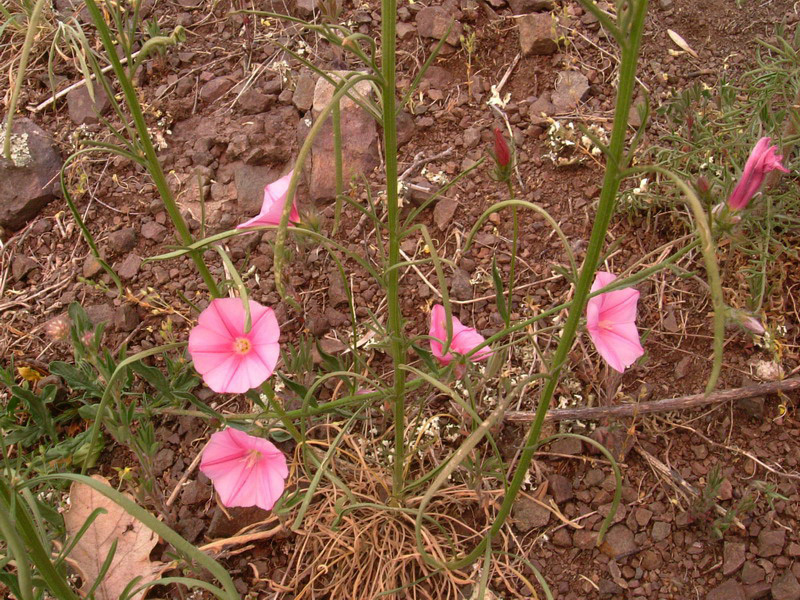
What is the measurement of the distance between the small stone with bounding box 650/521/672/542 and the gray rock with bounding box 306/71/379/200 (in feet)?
4.68

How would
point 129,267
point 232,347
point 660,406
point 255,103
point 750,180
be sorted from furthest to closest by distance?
point 255,103, point 129,267, point 660,406, point 232,347, point 750,180

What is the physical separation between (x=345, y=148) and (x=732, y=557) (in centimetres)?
175

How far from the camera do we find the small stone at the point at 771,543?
1.87 meters

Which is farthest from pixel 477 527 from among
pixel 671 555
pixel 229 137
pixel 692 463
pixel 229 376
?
pixel 229 137

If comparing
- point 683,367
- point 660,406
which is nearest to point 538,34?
point 683,367

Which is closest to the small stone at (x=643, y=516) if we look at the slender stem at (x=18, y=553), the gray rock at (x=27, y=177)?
the slender stem at (x=18, y=553)

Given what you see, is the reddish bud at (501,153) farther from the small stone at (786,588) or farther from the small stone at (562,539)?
the small stone at (786,588)

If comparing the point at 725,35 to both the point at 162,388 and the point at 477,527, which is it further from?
the point at 162,388

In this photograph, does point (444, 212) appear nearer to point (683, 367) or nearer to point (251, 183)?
point (251, 183)

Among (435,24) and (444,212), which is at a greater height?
(435,24)

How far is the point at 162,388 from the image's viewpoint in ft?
5.71

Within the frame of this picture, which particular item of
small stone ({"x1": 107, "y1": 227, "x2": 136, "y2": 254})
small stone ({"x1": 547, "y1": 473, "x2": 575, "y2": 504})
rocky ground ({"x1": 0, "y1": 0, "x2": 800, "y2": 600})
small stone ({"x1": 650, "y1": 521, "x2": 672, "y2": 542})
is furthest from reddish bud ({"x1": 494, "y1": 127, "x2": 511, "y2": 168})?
small stone ({"x1": 107, "y1": 227, "x2": 136, "y2": 254})

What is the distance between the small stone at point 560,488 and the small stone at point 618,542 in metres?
0.14

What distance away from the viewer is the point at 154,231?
2.48 m
